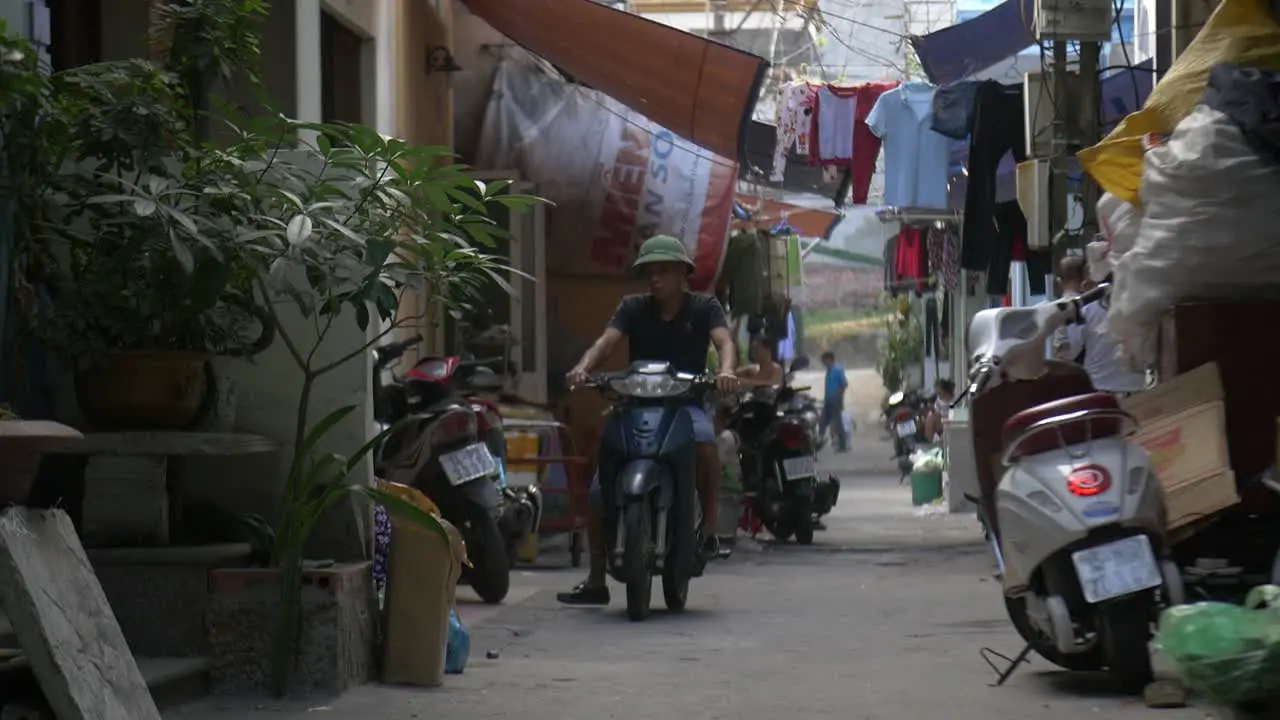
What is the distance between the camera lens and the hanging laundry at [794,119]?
18734 mm

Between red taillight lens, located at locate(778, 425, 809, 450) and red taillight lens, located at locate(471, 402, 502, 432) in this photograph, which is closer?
red taillight lens, located at locate(471, 402, 502, 432)

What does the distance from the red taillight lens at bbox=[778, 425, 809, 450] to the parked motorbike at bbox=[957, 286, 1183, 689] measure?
8624 mm

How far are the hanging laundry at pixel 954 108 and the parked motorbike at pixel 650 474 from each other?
624 cm

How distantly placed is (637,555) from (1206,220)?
3279 mm

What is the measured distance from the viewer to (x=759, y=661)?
25.8 ft

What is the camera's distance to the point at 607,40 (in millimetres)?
13312

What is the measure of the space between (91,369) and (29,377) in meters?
0.33

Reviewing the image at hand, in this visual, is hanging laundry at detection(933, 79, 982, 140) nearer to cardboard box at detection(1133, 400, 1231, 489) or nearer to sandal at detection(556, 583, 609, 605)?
sandal at detection(556, 583, 609, 605)

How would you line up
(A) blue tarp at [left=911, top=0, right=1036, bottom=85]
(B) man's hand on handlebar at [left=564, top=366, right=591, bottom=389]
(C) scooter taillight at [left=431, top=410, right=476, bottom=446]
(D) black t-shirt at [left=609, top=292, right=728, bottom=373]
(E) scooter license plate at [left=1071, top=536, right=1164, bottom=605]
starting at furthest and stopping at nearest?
(A) blue tarp at [left=911, top=0, right=1036, bottom=85] → (D) black t-shirt at [left=609, top=292, right=728, bottom=373] → (C) scooter taillight at [left=431, top=410, right=476, bottom=446] → (B) man's hand on handlebar at [left=564, top=366, right=591, bottom=389] → (E) scooter license plate at [left=1071, top=536, right=1164, bottom=605]

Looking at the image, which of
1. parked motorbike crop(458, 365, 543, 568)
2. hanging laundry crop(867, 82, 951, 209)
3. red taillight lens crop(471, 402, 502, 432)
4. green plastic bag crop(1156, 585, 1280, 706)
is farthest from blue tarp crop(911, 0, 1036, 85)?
green plastic bag crop(1156, 585, 1280, 706)

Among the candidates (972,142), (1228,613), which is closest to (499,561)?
(1228,613)

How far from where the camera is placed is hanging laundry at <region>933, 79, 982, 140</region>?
1516 centimetres

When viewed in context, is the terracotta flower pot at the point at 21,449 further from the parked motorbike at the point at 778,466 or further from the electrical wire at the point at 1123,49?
the parked motorbike at the point at 778,466

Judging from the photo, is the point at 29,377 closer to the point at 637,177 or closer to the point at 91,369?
the point at 91,369
